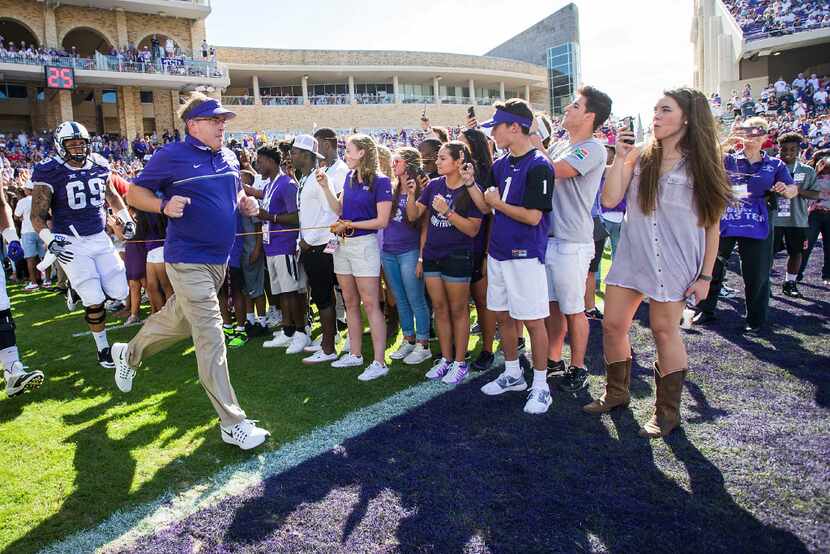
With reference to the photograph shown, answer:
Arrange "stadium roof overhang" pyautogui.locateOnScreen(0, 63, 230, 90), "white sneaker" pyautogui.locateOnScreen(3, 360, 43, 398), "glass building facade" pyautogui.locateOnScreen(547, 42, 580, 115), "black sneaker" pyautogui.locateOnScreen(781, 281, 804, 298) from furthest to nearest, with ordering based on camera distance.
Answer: "glass building facade" pyautogui.locateOnScreen(547, 42, 580, 115), "stadium roof overhang" pyautogui.locateOnScreen(0, 63, 230, 90), "black sneaker" pyautogui.locateOnScreen(781, 281, 804, 298), "white sneaker" pyautogui.locateOnScreen(3, 360, 43, 398)

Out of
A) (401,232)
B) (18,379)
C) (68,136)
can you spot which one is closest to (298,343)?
(401,232)

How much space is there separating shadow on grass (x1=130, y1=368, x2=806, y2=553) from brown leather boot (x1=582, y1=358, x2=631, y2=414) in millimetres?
188

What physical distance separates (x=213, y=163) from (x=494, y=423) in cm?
278

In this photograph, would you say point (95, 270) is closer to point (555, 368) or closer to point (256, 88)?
point (555, 368)

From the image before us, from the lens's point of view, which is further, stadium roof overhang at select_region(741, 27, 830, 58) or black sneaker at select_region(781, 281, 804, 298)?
stadium roof overhang at select_region(741, 27, 830, 58)

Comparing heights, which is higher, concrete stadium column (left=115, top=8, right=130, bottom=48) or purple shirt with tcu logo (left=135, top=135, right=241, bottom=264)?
concrete stadium column (left=115, top=8, right=130, bottom=48)

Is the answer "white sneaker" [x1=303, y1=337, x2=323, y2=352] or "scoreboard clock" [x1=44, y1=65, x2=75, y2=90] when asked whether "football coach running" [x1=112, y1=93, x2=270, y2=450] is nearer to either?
"white sneaker" [x1=303, y1=337, x2=323, y2=352]

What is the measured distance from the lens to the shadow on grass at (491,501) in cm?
274

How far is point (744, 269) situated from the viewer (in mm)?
6102

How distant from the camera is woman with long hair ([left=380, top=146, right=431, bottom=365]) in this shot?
5.24 meters

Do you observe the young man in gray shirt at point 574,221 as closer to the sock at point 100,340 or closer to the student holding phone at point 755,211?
the student holding phone at point 755,211

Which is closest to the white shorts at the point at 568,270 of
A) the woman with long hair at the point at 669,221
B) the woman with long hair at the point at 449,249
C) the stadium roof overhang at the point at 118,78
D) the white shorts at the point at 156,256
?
the woman with long hair at the point at 669,221

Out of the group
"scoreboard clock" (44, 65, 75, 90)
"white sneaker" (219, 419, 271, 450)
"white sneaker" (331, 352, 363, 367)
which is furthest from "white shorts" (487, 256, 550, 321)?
"scoreboard clock" (44, 65, 75, 90)

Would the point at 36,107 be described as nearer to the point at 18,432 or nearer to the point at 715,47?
the point at 18,432
